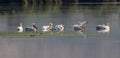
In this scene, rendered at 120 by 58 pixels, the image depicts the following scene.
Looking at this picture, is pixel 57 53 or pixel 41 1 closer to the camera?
pixel 57 53

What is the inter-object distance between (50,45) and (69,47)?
1149 mm

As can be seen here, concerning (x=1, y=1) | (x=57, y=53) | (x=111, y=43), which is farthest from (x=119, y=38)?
(x=1, y=1)

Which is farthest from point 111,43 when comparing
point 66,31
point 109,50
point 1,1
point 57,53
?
point 1,1

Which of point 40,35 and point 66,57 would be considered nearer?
point 66,57

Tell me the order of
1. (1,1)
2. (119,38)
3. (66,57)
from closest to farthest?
1. (66,57)
2. (119,38)
3. (1,1)

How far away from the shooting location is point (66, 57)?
69.3ft

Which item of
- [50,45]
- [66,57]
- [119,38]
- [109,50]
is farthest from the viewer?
[119,38]

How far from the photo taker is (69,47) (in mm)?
23703

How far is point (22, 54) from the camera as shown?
22.1 meters

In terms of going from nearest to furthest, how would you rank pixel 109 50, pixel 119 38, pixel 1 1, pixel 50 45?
pixel 109 50
pixel 50 45
pixel 119 38
pixel 1 1

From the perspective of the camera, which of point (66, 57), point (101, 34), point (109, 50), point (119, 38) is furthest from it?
point (101, 34)

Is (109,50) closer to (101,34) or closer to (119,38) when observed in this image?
(119,38)

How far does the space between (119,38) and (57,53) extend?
5358 millimetres

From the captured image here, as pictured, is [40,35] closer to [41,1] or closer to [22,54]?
[22,54]
